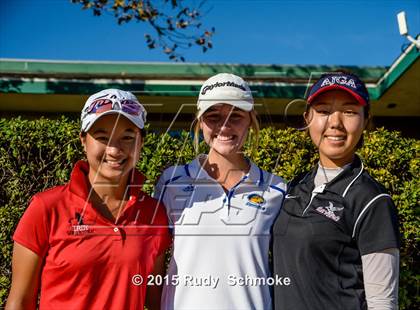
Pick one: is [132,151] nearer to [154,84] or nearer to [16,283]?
[16,283]

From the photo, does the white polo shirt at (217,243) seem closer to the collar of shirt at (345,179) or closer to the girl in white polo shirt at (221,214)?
the girl in white polo shirt at (221,214)

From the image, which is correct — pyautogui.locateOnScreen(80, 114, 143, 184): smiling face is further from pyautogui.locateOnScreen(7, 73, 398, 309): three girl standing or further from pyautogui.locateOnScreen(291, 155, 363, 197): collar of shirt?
pyautogui.locateOnScreen(291, 155, 363, 197): collar of shirt

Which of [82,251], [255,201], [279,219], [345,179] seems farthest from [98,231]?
[345,179]

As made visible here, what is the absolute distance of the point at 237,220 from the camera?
2.89 m

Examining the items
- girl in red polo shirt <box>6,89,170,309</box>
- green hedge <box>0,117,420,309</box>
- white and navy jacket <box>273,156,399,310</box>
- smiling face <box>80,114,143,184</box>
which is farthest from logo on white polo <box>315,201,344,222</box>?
green hedge <box>0,117,420,309</box>

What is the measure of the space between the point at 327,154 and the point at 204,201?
0.73 metres

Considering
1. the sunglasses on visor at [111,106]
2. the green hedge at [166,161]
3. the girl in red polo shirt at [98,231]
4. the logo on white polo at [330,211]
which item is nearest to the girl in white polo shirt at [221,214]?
the girl in red polo shirt at [98,231]

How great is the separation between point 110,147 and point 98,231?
1.39 ft

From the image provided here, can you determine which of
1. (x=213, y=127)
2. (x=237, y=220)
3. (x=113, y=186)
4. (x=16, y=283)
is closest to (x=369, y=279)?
(x=237, y=220)

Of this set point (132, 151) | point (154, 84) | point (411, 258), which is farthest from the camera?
point (154, 84)

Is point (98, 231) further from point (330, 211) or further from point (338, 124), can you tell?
point (338, 124)

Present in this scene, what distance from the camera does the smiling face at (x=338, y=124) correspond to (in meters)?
2.91

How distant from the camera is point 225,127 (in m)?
3.01

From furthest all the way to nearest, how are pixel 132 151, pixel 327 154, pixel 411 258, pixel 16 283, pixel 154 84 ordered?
pixel 154 84
pixel 411 258
pixel 327 154
pixel 132 151
pixel 16 283
